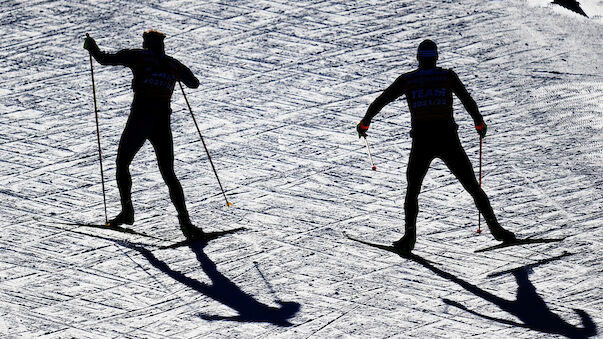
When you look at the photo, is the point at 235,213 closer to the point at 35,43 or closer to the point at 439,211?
the point at 439,211

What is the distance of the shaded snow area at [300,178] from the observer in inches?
285

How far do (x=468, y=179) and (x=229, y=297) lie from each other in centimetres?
209

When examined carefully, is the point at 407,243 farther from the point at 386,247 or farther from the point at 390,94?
the point at 390,94

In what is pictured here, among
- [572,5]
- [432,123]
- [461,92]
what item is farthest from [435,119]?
[572,5]

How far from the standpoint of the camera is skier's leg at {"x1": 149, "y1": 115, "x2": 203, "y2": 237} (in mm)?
8461

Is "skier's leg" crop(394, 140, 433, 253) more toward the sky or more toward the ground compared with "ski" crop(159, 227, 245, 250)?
more toward the sky

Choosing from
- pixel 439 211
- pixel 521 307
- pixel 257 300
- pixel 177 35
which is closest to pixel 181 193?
pixel 257 300

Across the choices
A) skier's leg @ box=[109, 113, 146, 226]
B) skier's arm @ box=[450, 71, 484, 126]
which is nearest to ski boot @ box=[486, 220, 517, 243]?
skier's arm @ box=[450, 71, 484, 126]

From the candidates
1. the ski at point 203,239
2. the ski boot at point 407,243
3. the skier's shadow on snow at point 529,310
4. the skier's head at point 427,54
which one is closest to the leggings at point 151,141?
A: the ski at point 203,239

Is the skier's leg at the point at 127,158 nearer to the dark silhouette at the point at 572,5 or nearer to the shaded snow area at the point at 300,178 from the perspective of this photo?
the shaded snow area at the point at 300,178

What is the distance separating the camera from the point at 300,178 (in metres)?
9.62

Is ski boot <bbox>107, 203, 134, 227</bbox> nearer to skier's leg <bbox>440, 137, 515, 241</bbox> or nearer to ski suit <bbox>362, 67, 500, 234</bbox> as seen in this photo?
ski suit <bbox>362, 67, 500, 234</bbox>

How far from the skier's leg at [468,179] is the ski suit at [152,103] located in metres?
2.21

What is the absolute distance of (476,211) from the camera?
8914mm
